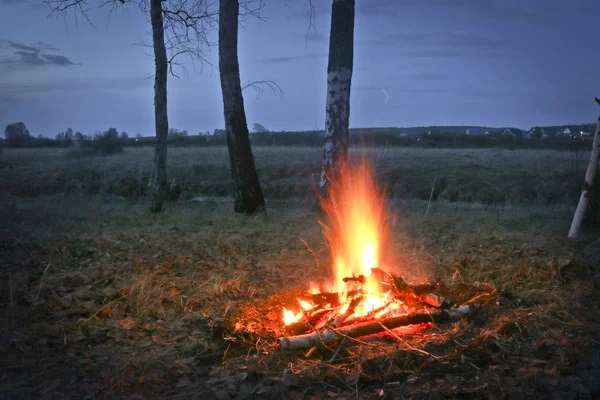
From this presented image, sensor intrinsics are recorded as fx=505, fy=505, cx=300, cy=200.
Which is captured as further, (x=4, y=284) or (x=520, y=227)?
(x=520, y=227)

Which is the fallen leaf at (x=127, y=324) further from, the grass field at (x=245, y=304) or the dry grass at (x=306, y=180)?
the dry grass at (x=306, y=180)

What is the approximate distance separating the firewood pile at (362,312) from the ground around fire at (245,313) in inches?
5.2

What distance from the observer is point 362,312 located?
502 cm

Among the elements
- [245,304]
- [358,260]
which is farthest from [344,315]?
[358,260]

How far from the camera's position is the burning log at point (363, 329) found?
4.27 metres

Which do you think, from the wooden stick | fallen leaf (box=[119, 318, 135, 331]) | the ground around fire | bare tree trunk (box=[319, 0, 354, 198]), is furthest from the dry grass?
the wooden stick

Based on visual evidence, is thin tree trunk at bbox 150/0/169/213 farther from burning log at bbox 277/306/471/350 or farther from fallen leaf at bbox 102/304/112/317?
burning log at bbox 277/306/471/350

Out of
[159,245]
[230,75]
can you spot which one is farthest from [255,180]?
[159,245]

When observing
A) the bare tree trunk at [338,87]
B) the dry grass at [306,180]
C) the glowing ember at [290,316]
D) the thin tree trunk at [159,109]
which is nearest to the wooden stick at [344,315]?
the glowing ember at [290,316]

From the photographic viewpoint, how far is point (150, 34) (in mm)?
12039

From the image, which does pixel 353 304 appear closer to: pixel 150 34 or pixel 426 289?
pixel 426 289

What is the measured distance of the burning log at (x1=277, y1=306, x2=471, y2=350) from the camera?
168 inches

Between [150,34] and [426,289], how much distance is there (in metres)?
9.64

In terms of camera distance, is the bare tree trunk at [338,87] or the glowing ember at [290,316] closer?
the glowing ember at [290,316]
